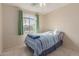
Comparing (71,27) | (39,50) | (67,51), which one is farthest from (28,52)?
(71,27)

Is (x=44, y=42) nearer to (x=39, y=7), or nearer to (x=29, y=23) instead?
(x=29, y=23)

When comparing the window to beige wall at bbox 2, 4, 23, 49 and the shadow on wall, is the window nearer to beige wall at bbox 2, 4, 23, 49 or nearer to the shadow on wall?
beige wall at bbox 2, 4, 23, 49

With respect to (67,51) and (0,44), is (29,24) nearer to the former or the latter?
(0,44)

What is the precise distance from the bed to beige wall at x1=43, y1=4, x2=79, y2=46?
77 mm

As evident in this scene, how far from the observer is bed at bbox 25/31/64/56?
1.19 m

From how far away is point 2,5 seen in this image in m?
1.17

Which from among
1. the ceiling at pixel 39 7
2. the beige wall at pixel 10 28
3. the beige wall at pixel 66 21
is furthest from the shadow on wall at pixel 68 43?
the beige wall at pixel 10 28

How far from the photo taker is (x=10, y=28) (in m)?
1.19

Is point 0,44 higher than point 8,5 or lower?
lower

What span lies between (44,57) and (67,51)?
0.88 ft

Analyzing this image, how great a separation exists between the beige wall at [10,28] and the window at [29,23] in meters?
0.09

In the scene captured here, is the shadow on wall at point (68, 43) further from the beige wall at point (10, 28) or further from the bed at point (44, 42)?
the beige wall at point (10, 28)

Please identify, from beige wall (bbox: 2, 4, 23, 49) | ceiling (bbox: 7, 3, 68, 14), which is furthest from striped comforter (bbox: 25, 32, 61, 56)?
ceiling (bbox: 7, 3, 68, 14)

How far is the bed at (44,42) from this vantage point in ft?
3.91
